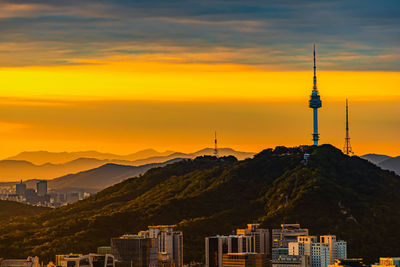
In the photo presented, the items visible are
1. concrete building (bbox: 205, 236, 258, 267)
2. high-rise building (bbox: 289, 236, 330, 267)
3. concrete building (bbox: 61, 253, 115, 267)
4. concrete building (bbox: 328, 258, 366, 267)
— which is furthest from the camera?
concrete building (bbox: 205, 236, 258, 267)

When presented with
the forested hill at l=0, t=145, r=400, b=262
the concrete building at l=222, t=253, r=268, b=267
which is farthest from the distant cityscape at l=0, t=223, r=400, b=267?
the forested hill at l=0, t=145, r=400, b=262

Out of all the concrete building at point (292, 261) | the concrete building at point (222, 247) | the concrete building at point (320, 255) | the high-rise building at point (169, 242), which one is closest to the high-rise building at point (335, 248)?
the concrete building at point (320, 255)

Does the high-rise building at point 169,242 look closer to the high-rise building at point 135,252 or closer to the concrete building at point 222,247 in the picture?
the concrete building at point 222,247

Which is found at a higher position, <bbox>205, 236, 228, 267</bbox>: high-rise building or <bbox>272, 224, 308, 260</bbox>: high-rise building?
<bbox>272, 224, 308, 260</bbox>: high-rise building

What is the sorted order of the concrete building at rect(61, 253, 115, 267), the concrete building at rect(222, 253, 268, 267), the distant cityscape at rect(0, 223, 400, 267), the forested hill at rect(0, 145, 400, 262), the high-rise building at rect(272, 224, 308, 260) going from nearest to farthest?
the concrete building at rect(61, 253, 115, 267) → the distant cityscape at rect(0, 223, 400, 267) → the concrete building at rect(222, 253, 268, 267) → the high-rise building at rect(272, 224, 308, 260) → the forested hill at rect(0, 145, 400, 262)

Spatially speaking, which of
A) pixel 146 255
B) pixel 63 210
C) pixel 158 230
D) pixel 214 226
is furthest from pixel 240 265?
pixel 63 210

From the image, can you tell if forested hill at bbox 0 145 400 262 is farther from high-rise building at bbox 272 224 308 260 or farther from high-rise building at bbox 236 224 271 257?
high-rise building at bbox 272 224 308 260

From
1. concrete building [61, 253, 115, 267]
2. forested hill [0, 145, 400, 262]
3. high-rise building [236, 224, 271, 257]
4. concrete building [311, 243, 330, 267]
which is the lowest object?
concrete building [61, 253, 115, 267]
